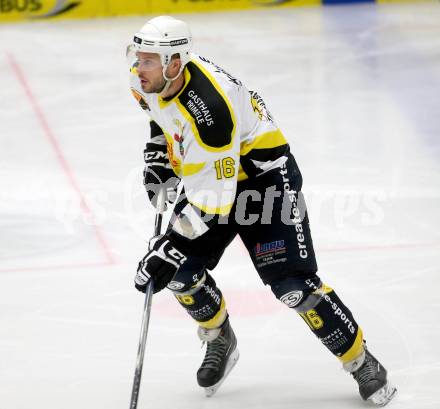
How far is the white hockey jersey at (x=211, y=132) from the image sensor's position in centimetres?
370

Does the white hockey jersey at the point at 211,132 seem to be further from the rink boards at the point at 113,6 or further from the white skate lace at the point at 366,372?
the rink boards at the point at 113,6

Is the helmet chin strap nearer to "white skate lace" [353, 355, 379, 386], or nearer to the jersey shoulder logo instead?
the jersey shoulder logo

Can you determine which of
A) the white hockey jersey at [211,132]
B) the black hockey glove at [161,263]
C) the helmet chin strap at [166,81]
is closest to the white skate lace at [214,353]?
the black hockey glove at [161,263]

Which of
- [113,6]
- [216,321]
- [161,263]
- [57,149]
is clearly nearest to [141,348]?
[161,263]

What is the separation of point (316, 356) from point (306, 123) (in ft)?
11.3

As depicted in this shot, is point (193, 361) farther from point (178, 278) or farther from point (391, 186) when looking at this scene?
point (391, 186)

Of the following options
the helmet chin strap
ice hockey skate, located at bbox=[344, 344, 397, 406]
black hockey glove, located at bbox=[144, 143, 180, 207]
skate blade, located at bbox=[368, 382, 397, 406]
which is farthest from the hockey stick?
skate blade, located at bbox=[368, 382, 397, 406]

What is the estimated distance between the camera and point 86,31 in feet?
33.9

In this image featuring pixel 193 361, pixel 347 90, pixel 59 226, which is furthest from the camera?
pixel 347 90

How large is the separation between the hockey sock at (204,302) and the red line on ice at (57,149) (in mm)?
1344

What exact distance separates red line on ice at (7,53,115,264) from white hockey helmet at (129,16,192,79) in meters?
2.02

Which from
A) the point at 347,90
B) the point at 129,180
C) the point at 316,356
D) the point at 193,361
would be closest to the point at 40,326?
the point at 193,361

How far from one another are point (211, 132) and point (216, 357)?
108 cm

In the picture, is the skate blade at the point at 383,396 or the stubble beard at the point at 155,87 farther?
the skate blade at the point at 383,396
